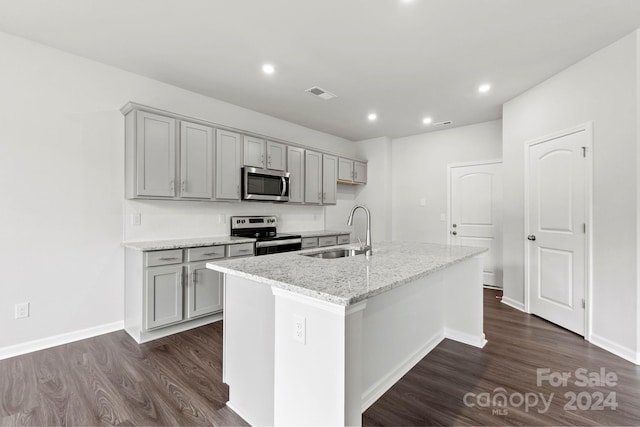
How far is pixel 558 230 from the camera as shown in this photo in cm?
318

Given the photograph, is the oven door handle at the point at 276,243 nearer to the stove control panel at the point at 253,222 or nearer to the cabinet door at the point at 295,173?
the stove control panel at the point at 253,222

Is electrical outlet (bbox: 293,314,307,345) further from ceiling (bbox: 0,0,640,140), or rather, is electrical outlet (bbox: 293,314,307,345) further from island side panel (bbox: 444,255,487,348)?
ceiling (bbox: 0,0,640,140)

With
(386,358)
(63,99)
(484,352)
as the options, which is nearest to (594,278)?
(484,352)

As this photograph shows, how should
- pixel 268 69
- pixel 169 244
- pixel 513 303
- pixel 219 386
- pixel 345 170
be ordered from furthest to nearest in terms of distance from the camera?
pixel 345 170
pixel 513 303
pixel 268 69
pixel 169 244
pixel 219 386

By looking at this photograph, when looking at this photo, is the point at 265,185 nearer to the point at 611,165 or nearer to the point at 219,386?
the point at 219,386

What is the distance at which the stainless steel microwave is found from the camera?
3.74 meters

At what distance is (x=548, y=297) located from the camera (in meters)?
3.30

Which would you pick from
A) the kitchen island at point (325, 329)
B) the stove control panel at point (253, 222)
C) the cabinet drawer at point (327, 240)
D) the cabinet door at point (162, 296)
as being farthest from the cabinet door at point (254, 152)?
the kitchen island at point (325, 329)

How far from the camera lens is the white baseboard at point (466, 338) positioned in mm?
2641

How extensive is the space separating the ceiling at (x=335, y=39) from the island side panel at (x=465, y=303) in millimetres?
1917

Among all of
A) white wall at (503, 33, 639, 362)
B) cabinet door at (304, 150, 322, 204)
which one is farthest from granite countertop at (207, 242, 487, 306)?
cabinet door at (304, 150, 322, 204)

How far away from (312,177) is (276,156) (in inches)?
30.7

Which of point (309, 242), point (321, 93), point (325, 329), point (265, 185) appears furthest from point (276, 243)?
point (325, 329)

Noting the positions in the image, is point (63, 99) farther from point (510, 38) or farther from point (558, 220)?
point (558, 220)
